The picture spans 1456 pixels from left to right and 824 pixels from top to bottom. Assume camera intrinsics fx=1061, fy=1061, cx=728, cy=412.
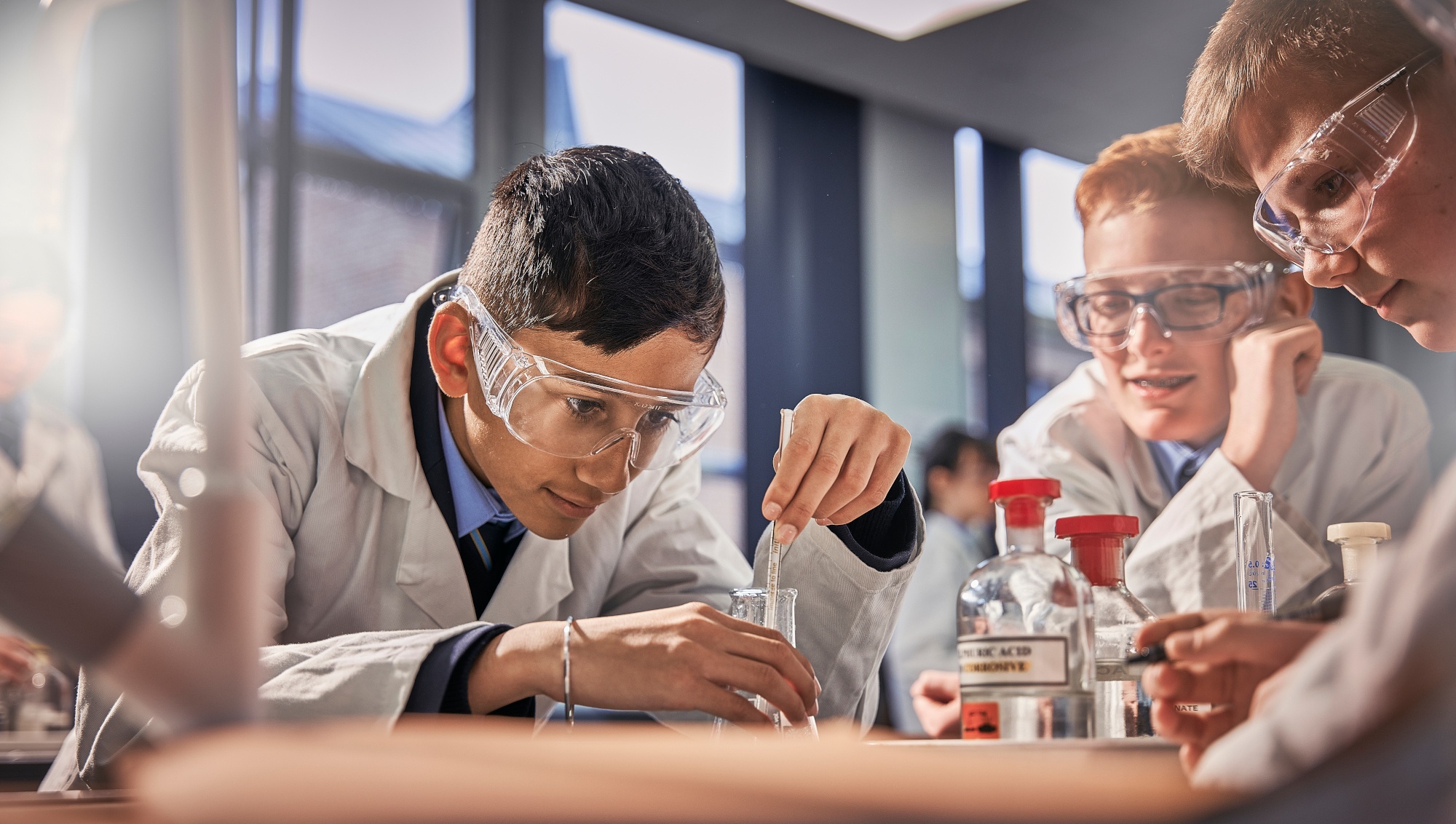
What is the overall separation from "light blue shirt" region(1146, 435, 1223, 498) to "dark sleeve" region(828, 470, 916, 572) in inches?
23.2

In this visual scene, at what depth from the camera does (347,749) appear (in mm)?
337

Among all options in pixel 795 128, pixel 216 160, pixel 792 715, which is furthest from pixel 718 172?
pixel 216 160

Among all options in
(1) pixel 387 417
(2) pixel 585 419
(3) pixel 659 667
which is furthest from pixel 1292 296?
(1) pixel 387 417

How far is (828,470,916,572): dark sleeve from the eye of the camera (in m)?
1.30

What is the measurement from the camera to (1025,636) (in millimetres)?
755

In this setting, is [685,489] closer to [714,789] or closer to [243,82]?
[243,82]

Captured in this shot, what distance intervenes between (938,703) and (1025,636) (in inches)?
25.5

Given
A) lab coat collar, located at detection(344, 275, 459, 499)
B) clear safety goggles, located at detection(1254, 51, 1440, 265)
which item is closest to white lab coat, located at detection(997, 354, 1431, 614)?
clear safety goggles, located at detection(1254, 51, 1440, 265)

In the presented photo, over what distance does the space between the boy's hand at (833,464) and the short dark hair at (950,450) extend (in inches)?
114

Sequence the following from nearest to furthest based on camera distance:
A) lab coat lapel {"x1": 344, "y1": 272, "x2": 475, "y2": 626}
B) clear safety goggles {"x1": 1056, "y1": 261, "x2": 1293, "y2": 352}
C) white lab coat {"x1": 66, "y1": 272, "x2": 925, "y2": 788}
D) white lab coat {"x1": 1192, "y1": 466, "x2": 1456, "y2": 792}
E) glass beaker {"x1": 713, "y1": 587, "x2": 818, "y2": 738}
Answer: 1. white lab coat {"x1": 1192, "y1": 466, "x2": 1456, "y2": 792}
2. glass beaker {"x1": 713, "y1": 587, "x2": 818, "y2": 738}
3. white lab coat {"x1": 66, "y1": 272, "x2": 925, "y2": 788}
4. lab coat lapel {"x1": 344, "y1": 272, "x2": 475, "y2": 626}
5. clear safety goggles {"x1": 1056, "y1": 261, "x2": 1293, "y2": 352}

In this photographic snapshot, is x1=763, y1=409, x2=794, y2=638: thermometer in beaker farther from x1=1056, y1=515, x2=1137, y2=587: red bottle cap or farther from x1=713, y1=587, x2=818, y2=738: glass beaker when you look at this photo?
x1=1056, y1=515, x2=1137, y2=587: red bottle cap

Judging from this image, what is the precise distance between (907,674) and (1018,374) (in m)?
1.19

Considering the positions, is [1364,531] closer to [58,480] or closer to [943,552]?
[58,480]

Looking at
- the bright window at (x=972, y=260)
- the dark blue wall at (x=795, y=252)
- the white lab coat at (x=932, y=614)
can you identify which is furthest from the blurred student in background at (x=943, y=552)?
the dark blue wall at (x=795, y=252)
